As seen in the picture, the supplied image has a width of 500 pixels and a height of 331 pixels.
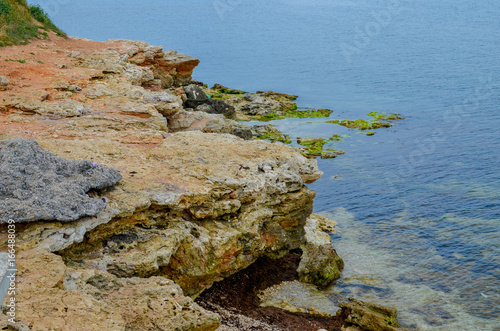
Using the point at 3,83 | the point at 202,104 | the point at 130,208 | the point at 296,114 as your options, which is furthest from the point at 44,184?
the point at 296,114

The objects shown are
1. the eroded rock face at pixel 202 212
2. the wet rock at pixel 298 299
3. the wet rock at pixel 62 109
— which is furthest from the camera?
the wet rock at pixel 62 109

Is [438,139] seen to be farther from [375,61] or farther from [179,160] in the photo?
[375,61]

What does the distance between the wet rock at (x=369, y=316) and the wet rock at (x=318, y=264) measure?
2.64m

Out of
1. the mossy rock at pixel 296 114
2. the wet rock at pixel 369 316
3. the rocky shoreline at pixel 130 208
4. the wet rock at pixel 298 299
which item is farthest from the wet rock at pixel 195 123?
the mossy rock at pixel 296 114


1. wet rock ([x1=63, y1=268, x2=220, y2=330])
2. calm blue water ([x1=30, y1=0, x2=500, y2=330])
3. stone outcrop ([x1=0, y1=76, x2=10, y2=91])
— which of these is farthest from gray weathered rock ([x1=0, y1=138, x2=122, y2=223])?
calm blue water ([x1=30, y1=0, x2=500, y2=330])

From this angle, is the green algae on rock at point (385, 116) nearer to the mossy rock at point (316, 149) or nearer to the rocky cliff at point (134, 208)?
the mossy rock at point (316, 149)

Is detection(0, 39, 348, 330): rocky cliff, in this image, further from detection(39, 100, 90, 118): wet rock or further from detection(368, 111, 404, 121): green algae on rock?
detection(368, 111, 404, 121): green algae on rock

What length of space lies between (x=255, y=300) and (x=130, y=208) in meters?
7.73

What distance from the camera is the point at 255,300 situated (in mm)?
17859

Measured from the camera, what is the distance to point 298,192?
58.3ft

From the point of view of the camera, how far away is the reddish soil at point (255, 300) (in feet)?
52.5

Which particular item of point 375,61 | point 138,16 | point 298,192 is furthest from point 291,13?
point 298,192

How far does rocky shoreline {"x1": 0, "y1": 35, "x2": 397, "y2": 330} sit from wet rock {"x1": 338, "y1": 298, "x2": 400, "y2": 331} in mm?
99

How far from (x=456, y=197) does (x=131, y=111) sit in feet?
73.5
